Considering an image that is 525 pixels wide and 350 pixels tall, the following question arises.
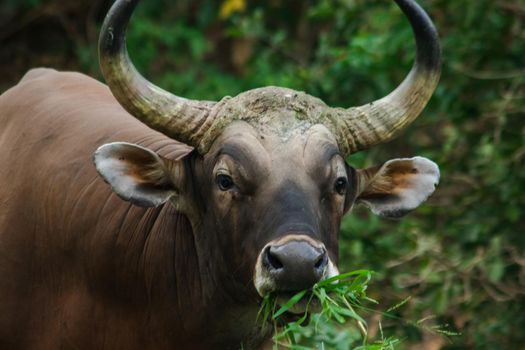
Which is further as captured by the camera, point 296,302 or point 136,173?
point 136,173

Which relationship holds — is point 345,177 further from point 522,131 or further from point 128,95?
point 522,131

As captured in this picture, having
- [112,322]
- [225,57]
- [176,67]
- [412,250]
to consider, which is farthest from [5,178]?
[225,57]

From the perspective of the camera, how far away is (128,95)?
6098 millimetres

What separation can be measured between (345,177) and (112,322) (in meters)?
1.41

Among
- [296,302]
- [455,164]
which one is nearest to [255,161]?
[296,302]

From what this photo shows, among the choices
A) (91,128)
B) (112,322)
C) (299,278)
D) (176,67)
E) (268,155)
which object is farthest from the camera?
(176,67)

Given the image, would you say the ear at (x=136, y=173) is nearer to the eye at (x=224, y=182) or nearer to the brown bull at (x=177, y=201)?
the brown bull at (x=177, y=201)

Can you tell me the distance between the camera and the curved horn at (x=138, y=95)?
600 centimetres

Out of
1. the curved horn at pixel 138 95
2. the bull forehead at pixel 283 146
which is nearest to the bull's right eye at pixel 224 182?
the bull forehead at pixel 283 146

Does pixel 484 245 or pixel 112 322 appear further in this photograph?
pixel 484 245

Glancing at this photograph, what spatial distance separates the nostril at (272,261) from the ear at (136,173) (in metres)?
0.85

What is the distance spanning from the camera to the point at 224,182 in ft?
19.7

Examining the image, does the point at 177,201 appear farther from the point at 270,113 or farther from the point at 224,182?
the point at 270,113

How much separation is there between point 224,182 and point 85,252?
933mm
